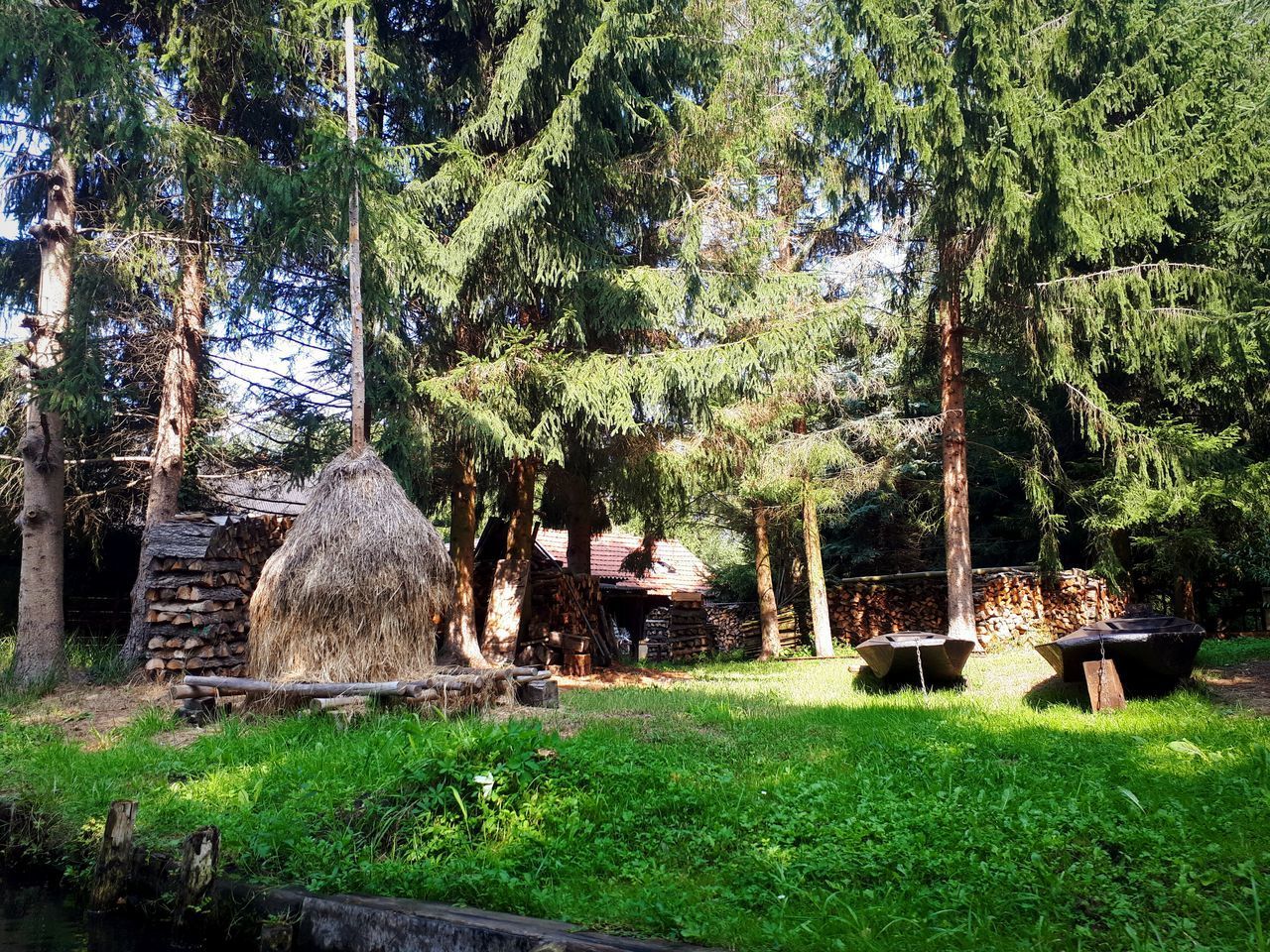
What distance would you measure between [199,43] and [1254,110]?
14.1m

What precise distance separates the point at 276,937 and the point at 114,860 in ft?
4.70

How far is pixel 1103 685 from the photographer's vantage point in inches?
321

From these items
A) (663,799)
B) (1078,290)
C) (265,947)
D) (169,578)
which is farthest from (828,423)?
(265,947)

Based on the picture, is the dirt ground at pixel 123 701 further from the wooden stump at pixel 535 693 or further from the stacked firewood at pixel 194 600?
the wooden stump at pixel 535 693

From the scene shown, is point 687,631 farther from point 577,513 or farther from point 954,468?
point 954,468

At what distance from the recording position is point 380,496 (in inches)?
353

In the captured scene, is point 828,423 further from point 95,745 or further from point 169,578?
point 95,745

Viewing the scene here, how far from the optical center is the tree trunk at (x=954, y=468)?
1270cm

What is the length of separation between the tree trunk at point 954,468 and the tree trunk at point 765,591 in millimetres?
6179

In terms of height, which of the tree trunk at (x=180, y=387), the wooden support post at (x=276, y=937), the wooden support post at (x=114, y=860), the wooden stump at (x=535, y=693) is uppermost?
the tree trunk at (x=180, y=387)

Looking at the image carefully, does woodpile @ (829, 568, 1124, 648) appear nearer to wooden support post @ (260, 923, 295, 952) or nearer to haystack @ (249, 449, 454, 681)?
haystack @ (249, 449, 454, 681)

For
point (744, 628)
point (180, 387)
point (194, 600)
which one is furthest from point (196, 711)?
point (744, 628)

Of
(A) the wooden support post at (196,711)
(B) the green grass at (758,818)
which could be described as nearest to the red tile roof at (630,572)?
(A) the wooden support post at (196,711)

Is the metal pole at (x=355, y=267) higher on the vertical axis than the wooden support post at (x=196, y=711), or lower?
higher
